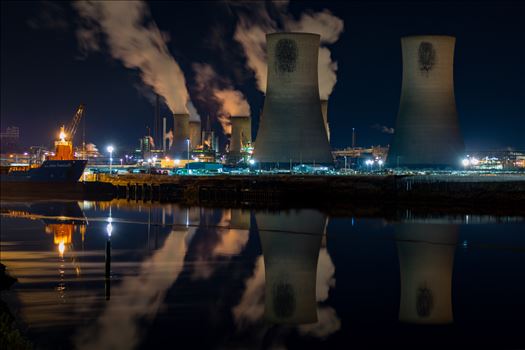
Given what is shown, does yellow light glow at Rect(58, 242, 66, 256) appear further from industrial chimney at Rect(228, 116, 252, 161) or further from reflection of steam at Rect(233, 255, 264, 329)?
industrial chimney at Rect(228, 116, 252, 161)

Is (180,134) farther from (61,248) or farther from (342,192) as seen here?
(61,248)

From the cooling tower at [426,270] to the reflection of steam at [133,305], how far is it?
5102mm

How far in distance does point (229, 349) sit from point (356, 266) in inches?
360

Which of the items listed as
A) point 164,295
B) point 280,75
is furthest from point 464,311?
point 280,75

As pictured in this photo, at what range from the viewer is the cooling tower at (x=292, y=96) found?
44.4 m

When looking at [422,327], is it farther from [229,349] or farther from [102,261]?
[102,261]

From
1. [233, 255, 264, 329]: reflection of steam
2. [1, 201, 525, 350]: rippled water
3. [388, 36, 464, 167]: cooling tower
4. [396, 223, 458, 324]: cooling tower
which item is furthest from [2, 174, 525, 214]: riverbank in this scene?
[233, 255, 264, 329]: reflection of steam

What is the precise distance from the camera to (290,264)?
22000mm

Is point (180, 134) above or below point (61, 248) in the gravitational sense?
above

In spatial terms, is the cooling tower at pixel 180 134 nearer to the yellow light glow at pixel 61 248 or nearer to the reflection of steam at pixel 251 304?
the yellow light glow at pixel 61 248

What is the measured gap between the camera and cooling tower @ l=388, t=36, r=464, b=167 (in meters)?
45.1

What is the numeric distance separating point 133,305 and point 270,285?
12.8ft

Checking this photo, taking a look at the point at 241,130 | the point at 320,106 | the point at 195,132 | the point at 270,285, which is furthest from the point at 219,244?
the point at 195,132

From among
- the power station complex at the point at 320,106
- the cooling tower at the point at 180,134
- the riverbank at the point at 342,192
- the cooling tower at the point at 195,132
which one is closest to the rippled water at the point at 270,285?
the riverbank at the point at 342,192
